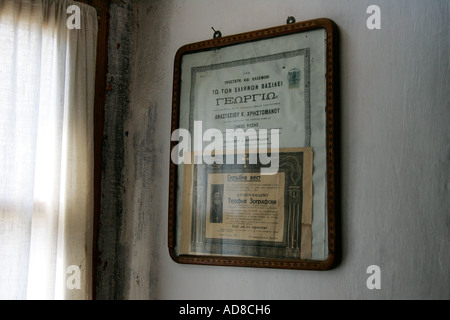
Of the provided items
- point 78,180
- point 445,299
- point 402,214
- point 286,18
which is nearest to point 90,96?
point 78,180

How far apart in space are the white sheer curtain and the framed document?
365mm

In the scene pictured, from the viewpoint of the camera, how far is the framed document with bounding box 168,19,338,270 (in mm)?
1501

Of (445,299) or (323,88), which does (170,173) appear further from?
(445,299)

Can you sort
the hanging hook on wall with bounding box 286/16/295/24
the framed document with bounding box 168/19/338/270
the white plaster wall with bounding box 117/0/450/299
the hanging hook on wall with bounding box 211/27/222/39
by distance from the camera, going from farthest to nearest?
1. the hanging hook on wall with bounding box 211/27/222/39
2. the hanging hook on wall with bounding box 286/16/295/24
3. the framed document with bounding box 168/19/338/270
4. the white plaster wall with bounding box 117/0/450/299

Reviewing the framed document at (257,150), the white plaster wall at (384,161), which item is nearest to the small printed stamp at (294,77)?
the framed document at (257,150)

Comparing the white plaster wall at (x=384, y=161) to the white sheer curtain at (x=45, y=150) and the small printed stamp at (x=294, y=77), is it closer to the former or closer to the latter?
the small printed stamp at (x=294, y=77)

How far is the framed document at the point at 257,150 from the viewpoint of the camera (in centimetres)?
Answer: 150

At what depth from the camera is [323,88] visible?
1.52m

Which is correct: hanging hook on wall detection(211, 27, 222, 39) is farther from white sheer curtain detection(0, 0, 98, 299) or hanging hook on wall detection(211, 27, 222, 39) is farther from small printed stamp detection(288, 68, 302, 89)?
white sheer curtain detection(0, 0, 98, 299)

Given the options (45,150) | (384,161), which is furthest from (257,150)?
(45,150)

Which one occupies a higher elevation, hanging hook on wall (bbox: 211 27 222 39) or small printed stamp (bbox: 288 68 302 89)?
hanging hook on wall (bbox: 211 27 222 39)

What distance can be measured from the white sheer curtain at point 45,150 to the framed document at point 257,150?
1.20ft

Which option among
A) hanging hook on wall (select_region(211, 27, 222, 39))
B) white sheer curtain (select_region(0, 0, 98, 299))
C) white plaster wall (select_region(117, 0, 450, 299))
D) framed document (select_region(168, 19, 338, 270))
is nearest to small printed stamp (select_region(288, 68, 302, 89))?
framed document (select_region(168, 19, 338, 270))

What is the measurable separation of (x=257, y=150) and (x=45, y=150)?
82 cm
